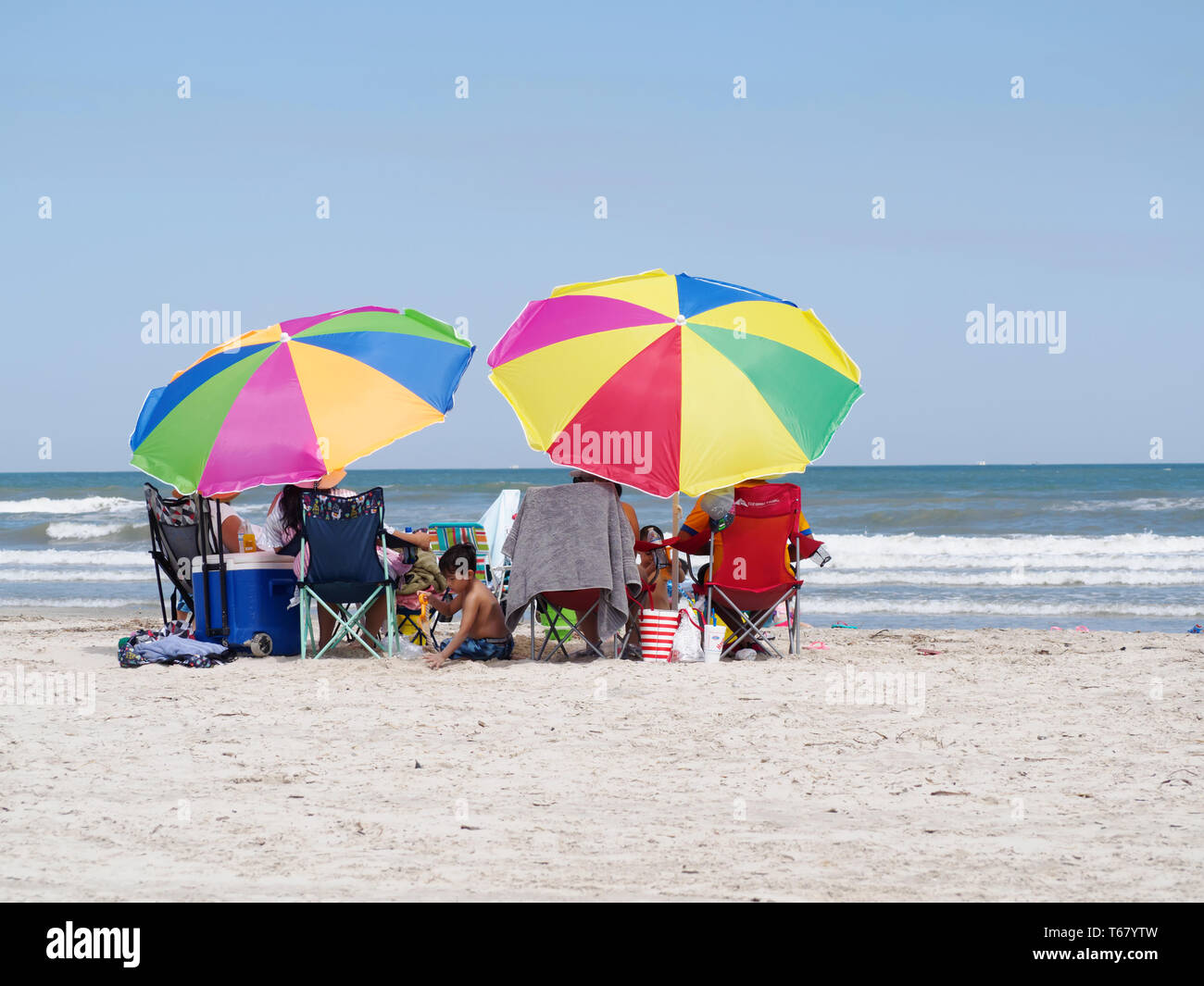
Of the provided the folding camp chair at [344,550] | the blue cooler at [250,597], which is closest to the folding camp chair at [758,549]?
the folding camp chair at [344,550]

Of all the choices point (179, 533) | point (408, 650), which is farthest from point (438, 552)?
point (179, 533)

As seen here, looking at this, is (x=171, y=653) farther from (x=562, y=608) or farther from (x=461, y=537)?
(x=562, y=608)

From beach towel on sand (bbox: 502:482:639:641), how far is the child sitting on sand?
0.23m

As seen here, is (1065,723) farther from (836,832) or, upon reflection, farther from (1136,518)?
(1136,518)

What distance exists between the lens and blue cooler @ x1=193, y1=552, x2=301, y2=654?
6.76 meters

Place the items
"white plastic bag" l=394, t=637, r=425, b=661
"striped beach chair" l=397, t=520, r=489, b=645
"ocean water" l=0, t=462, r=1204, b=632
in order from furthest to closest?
"ocean water" l=0, t=462, r=1204, b=632 < "striped beach chair" l=397, t=520, r=489, b=645 < "white plastic bag" l=394, t=637, r=425, b=661

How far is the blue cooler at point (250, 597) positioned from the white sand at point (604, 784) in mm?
386

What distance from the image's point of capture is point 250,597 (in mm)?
6797

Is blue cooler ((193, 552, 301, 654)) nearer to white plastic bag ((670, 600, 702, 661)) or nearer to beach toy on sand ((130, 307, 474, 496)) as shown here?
beach toy on sand ((130, 307, 474, 496))

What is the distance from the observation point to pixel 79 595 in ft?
42.5

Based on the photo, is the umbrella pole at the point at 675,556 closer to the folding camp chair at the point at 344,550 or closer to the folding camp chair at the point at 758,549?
the folding camp chair at the point at 758,549

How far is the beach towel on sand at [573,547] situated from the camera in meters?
6.35

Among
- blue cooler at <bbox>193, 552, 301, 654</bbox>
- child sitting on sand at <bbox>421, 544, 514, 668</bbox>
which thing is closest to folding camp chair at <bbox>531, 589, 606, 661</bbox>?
child sitting on sand at <bbox>421, 544, 514, 668</bbox>
